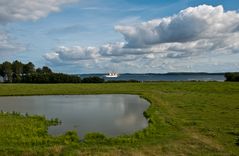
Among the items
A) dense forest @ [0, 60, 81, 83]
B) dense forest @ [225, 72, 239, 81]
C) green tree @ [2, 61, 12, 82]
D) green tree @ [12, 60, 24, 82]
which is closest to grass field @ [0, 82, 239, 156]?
dense forest @ [225, 72, 239, 81]

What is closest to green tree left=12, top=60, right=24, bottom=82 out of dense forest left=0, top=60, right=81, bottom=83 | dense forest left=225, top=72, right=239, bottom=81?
dense forest left=0, top=60, right=81, bottom=83

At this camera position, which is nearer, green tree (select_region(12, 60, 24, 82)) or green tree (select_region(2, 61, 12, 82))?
green tree (select_region(2, 61, 12, 82))

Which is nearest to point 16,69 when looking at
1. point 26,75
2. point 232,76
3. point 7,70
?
point 7,70

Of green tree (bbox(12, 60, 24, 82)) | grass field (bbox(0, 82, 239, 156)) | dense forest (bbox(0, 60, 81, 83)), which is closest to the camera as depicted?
grass field (bbox(0, 82, 239, 156))

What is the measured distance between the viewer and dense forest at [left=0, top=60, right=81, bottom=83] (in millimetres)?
100500

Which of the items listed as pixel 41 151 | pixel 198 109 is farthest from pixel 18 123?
pixel 198 109

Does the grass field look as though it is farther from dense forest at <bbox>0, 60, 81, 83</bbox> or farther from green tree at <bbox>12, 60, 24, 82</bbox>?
green tree at <bbox>12, 60, 24, 82</bbox>

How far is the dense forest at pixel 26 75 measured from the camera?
330ft

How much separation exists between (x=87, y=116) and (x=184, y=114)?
8.12m

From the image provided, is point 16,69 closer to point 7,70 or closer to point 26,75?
point 7,70

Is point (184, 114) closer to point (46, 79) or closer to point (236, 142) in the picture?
point (236, 142)

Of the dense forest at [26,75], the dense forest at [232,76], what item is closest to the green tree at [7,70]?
the dense forest at [26,75]

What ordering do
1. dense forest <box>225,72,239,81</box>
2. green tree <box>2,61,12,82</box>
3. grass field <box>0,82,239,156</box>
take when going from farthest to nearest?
green tree <box>2,61,12,82</box> → dense forest <box>225,72,239,81</box> → grass field <box>0,82,239,156</box>

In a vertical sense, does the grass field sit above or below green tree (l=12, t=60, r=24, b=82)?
below
